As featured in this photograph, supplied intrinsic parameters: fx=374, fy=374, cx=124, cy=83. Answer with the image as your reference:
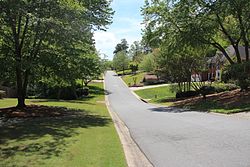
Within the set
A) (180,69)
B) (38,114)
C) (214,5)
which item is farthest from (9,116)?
(180,69)

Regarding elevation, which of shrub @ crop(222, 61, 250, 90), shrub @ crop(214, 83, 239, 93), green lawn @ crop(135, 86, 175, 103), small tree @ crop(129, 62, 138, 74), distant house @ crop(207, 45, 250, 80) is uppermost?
small tree @ crop(129, 62, 138, 74)

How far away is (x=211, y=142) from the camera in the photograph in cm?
1106

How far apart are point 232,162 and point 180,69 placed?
32.5m

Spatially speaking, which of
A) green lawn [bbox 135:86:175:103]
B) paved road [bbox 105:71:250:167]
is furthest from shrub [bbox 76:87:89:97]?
paved road [bbox 105:71:250:167]

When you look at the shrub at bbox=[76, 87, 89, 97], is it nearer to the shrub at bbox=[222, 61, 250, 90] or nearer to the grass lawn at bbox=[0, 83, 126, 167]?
the shrub at bbox=[222, 61, 250, 90]

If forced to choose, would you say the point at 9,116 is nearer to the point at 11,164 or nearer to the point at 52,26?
the point at 52,26

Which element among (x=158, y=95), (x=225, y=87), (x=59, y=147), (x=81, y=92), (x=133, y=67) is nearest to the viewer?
(x=59, y=147)

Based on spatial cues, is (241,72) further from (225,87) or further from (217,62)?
(217,62)

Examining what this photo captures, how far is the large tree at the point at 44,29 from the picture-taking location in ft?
58.7

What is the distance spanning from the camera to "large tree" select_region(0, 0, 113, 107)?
1789 cm

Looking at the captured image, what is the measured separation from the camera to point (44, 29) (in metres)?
19.8

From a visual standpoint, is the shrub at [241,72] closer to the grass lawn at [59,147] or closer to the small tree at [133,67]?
the grass lawn at [59,147]

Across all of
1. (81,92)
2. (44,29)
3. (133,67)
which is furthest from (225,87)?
(133,67)

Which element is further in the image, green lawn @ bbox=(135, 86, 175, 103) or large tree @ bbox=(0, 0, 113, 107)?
green lawn @ bbox=(135, 86, 175, 103)
